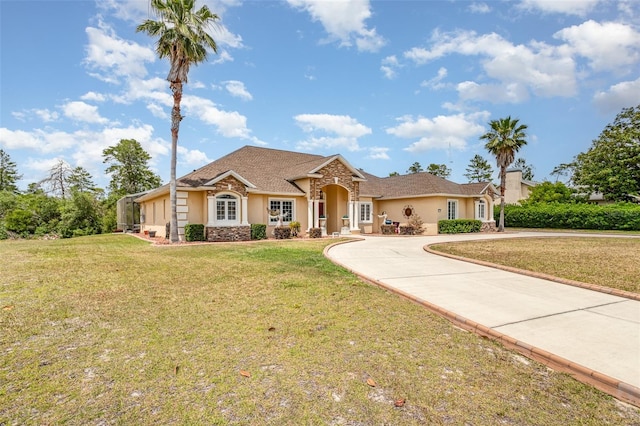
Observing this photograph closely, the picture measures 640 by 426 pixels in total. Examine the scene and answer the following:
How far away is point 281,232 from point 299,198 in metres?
3.09

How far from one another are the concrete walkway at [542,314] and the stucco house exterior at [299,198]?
10.9 m

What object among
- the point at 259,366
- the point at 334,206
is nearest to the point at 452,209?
the point at 334,206

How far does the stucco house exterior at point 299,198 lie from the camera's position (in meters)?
17.5

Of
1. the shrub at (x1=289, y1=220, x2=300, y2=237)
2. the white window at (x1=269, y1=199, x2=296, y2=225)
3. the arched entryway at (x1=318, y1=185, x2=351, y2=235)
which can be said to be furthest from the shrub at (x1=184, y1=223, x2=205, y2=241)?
the arched entryway at (x1=318, y1=185, x2=351, y2=235)

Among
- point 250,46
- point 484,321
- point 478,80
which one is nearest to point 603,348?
point 484,321

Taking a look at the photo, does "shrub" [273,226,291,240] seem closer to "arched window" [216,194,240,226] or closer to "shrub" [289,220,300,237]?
"shrub" [289,220,300,237]

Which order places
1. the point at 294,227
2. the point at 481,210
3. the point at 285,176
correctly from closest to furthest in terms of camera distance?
the point at 294,227 < the point at 285,176 < the point at 481,210

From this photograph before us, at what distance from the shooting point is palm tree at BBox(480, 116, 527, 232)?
82.3 ft

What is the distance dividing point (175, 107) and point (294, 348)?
15742 millimetres

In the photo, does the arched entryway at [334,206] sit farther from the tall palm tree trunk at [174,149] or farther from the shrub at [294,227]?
the tall palm tree trunk at [174,149]

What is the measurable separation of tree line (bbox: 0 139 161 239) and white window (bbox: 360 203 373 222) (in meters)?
22.5

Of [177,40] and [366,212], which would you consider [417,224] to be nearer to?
[366,212]

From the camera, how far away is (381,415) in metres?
2.55

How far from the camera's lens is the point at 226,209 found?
58.1 ft
